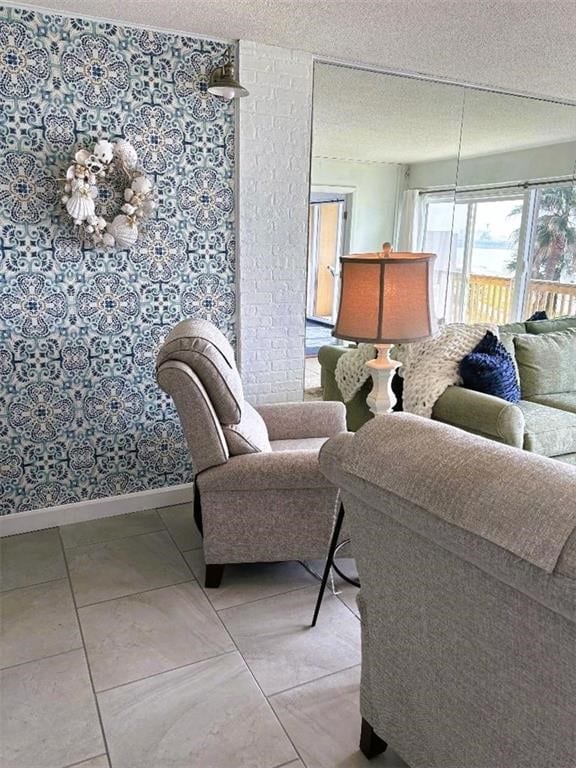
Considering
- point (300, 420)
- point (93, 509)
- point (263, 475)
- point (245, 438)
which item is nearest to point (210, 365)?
point (245, 438)

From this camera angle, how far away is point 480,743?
121cm

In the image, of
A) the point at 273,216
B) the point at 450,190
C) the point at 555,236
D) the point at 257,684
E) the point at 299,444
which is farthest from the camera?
the point at 555,236

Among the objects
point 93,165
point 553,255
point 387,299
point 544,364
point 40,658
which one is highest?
point 93,165

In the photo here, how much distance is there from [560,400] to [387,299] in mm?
1926

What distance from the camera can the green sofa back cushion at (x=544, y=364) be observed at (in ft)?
11.8

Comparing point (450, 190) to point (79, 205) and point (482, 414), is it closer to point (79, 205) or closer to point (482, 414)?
point (482, 414)

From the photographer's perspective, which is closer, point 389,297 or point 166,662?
point 166,662

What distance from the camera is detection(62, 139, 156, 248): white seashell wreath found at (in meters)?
2.58

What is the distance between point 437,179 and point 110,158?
208 centimetres

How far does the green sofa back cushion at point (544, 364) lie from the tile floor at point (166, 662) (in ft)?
6.19

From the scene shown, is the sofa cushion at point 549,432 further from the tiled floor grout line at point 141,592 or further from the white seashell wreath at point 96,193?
the white seashell wreath at point 96,193

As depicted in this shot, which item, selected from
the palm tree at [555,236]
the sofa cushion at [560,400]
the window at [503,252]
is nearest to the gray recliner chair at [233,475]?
the sofa cushion at [560,400]

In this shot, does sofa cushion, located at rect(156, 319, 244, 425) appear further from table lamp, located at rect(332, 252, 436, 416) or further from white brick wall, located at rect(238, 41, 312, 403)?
white brick wall, located at rect(238, 41, 312, 403)

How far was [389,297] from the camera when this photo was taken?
2.13 metres
